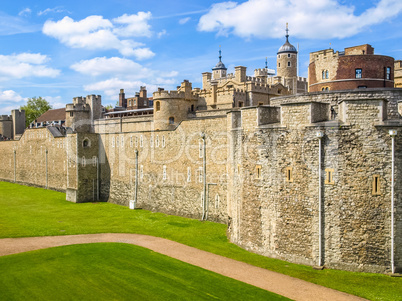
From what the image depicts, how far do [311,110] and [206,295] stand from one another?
850 centimetres

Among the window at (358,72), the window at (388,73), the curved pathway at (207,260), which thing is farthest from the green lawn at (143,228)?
the window at (388,73)

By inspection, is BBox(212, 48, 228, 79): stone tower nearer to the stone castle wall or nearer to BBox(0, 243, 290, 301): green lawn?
the stone castle wall

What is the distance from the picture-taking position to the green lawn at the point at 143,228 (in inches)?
591

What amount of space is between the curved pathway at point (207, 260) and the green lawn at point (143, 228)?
52 centimetres

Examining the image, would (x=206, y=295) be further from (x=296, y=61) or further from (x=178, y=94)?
(x=296, y=61)

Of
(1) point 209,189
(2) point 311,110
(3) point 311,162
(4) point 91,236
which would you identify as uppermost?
(2) point 311,110

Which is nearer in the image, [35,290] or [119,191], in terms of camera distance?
[35,290]

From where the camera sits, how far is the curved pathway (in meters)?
14.4

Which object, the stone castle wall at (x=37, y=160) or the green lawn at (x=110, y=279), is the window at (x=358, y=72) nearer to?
the green lawn at (x=110, y=279)

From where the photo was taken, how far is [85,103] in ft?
168

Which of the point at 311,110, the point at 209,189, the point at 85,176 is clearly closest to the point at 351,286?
the point at 311,110

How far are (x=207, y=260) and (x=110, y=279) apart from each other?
4606 millimetres

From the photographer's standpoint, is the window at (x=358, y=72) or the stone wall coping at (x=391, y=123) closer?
the stone wall coping at (x=391, y=123)

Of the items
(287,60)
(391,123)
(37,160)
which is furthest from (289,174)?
(287,60)
